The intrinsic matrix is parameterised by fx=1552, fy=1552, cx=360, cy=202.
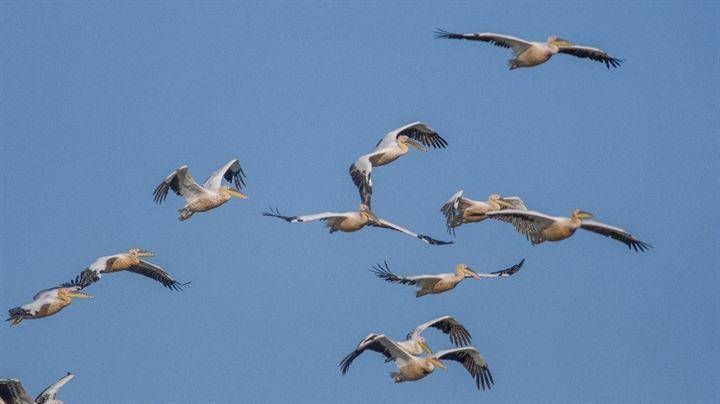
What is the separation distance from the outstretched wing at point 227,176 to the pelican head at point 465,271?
141 inches

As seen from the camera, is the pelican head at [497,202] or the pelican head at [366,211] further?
the pelican head at [497,202]

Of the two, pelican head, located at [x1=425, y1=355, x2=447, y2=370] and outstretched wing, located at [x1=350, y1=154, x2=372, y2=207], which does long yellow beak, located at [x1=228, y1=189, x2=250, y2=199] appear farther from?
pelican head, located at [x1=425, y1=355, x2=447, y2=370]

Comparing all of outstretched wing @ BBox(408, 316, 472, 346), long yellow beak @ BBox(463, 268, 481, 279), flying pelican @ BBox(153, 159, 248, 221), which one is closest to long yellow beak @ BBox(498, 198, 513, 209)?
long yellow beak @ BBox(463, 268, 481, 279)

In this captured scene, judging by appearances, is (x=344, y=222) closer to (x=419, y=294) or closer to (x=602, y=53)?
(x=419, y=294)

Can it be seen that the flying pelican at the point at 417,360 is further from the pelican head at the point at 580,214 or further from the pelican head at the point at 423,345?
the pelican head at the point at 580,214

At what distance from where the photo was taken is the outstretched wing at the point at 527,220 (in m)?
19.4

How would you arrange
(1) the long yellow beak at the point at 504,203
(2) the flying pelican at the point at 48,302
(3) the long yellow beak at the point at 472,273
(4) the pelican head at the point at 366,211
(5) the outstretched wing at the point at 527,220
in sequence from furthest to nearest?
(1) the long yellow beak at the point at 504,203
(3) the long yellow beak at the point at 472,273
(4) the pelican head at the point at 366,211
(2) the flying pelican at the point at 48,302
(5) the outstretched wing at the point at 527,220

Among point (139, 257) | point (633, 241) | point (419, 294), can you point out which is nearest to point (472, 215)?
point (419, 294)

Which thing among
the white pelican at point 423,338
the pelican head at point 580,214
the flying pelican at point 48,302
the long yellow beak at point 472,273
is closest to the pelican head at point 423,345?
the white pelican at point 423,338

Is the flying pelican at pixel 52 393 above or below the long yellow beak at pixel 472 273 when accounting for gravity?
below

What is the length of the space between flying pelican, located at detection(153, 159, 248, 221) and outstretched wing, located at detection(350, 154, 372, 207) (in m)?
A: 1.74

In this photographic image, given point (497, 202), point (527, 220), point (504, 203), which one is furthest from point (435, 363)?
point (504, 203)

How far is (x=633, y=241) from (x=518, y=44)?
3.40 meters

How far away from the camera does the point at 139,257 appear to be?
72.9 ft
